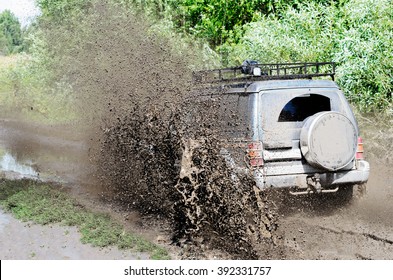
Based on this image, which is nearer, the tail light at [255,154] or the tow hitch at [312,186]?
the tail light at [255,154]

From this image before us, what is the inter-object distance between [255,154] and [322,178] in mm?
929

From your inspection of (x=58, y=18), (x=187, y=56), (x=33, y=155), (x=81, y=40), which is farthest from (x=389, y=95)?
(x=58, y=18)

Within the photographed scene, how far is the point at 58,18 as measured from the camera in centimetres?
2108

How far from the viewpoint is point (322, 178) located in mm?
Result: 7016

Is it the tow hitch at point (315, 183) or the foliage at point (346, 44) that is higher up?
the foliage at point (346, 44)

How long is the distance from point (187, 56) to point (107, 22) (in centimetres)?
311

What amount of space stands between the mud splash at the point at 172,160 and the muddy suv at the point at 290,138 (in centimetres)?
29

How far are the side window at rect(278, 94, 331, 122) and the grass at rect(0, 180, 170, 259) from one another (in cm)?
241

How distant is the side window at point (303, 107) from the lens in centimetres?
726

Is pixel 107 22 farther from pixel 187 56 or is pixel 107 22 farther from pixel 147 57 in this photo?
pixel 147 57

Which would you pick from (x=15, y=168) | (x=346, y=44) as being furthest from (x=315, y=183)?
(x=15, y=168)

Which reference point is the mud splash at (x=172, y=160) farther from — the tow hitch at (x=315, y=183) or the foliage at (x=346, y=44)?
the foliage at (x=346, y=44)

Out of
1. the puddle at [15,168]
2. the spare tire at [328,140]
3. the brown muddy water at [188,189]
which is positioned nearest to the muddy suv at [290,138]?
the spare tire at [328,140]

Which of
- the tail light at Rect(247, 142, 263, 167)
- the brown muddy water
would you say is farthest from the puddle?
the tail light at Rect(247, 142, 263, 167)
